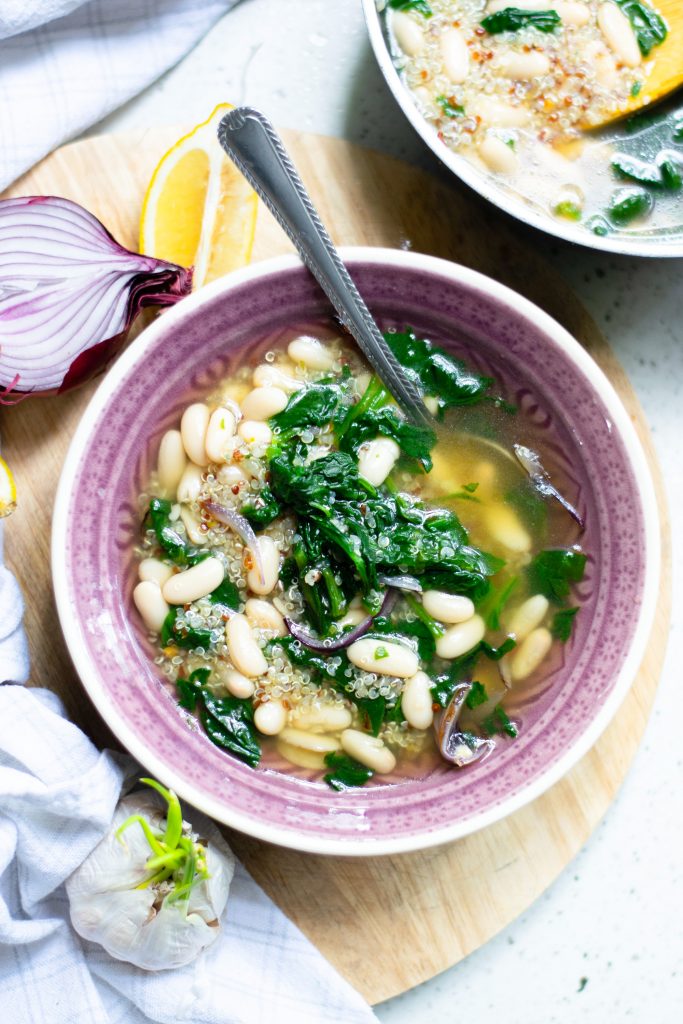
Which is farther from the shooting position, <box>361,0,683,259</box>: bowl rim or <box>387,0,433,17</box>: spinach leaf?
<box>387,0,433,17</box>: spinach leaf

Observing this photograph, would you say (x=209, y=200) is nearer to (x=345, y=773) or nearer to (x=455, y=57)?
(x=455, y=57)

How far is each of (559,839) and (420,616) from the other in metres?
0.57

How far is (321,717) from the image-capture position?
1.95 metres

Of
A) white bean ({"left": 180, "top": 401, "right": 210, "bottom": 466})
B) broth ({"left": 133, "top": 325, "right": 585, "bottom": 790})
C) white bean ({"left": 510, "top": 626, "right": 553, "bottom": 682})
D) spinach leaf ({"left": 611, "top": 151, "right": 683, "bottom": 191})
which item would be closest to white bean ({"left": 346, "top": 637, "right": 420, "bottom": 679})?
broth ({"left": 133, "top": 325, "right": 585, "bottom": 790})

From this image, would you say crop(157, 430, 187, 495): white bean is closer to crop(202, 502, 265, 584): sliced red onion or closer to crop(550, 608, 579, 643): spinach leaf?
crop(202, 502, 265, 584): sliced red onion

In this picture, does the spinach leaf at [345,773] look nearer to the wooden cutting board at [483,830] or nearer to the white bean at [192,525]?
the wooden cutting board at [483,830]

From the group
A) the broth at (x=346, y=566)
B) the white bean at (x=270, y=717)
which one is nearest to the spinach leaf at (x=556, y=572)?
Answer: the broth at (x=346, y=566)

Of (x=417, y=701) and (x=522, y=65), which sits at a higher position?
(x=522, y=65)

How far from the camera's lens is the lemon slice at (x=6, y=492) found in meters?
1.88

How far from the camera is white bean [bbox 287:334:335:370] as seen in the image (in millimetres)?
1978

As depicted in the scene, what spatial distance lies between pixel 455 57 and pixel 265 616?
1.19 metres

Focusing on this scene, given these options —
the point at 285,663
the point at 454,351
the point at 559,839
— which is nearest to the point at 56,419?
the point at 285,663

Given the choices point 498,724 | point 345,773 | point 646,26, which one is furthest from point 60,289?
point 646,26

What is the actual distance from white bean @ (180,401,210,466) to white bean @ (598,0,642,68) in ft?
3.74
